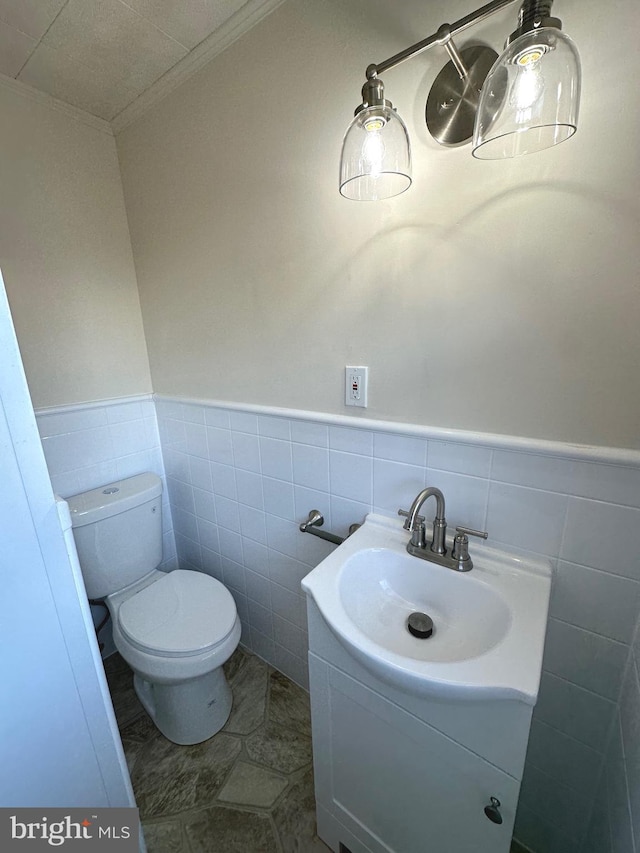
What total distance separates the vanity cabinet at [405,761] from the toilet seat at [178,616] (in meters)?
0.47

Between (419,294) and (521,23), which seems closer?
(521,23)

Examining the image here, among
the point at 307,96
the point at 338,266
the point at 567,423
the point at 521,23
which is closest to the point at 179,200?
the point at 307,96

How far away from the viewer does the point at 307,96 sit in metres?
0.92

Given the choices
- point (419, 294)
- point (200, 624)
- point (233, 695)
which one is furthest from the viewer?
point (233, 695)

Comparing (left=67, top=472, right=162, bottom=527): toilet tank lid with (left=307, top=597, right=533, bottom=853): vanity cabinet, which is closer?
(left=307, top=597, right=533, bottom=853): vanity cabinet

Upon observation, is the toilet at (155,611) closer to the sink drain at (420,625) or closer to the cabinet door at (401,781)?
the cabinet door at (401,781)

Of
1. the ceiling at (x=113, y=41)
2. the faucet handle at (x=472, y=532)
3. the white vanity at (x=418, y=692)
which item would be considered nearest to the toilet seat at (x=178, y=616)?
the white vanity at (x=418, y=692)

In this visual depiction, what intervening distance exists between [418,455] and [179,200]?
4.15ft

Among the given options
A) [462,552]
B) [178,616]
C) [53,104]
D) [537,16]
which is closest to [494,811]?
[462,552]

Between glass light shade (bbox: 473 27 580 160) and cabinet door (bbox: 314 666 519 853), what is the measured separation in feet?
3.51

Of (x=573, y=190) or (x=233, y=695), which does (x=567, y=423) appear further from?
Result: (x=233, y=695)

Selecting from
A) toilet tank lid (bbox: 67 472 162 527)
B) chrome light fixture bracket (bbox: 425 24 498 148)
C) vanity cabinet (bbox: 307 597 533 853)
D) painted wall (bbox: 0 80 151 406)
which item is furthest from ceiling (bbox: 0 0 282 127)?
vanity cabinet (bbox: 307 597 533 853)

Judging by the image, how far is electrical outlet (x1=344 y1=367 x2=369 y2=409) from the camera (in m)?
0.98

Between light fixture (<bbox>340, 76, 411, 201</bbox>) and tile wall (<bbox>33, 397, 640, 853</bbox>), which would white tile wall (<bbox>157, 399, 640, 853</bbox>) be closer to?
tile wall (<bbox>33, 397, 640, 853</bbox>)
